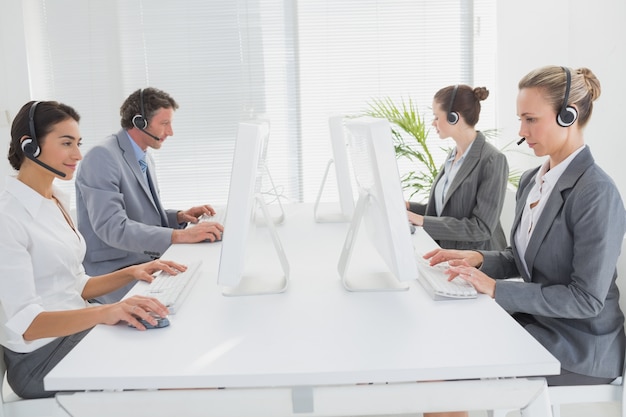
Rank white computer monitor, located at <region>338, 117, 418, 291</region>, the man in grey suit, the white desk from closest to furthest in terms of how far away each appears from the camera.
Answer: the white desk → white computer monitor, located at <region>338, 117, 418, 291</region> → the man in grey suit

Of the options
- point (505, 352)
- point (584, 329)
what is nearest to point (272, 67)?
point (584, 329)

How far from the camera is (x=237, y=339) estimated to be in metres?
1.44

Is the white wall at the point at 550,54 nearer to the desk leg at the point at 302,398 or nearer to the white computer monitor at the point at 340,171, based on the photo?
the white computer monitor at the point at 340,171

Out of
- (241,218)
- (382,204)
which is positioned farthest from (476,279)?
(241,218)

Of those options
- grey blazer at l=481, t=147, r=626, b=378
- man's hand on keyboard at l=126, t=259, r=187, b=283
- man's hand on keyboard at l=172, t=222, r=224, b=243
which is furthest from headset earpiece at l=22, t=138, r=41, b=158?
grey blazer at l=481, t=147, r=626, b=378

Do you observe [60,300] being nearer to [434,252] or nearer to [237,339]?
[237,339]

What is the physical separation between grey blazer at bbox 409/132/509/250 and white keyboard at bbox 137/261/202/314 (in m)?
1.10

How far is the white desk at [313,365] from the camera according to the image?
4.11 feet

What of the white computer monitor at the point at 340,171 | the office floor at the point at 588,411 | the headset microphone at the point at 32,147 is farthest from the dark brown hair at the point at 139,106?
the office floor at the point at 588,411

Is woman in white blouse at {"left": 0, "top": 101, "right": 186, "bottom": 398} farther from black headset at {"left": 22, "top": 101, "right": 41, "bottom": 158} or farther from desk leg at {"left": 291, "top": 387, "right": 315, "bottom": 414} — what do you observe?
desk leg at {"left": 291, "top": 387, "right": 315, "bottom": 414}

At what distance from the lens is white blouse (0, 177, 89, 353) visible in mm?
1595

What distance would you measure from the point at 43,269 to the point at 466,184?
1.70 m

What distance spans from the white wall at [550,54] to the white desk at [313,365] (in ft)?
7.16

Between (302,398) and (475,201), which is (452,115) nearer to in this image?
(475,201)
